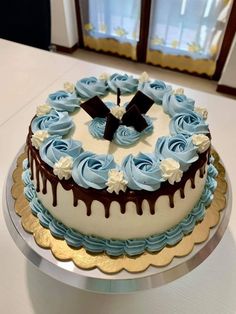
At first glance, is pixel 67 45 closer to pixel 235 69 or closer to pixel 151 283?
pixel 235 69

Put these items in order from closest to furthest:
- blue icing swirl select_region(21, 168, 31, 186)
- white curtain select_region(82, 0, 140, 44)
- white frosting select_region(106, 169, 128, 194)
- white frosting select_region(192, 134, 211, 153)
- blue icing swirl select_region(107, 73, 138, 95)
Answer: white frosting select_region(106, 169, 128, 194), white frosting select_region(192, 134, 211, 153), blue icing swirl select_region(21, 168, 31, 186), blue icing swirl select_region(107, 73, 138, 95), white curtain select_region(82, 0, 140, 44)

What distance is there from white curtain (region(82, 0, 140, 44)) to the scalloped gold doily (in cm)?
256

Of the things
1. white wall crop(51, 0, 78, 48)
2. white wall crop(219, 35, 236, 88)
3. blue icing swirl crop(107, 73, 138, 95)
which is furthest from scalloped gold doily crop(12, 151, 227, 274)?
white wall crop(51, 0, 78, 48)

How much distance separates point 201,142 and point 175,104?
191 mm

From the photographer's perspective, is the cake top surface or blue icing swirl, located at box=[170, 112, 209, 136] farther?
blue icing swirl, located at box=[170, 112, 209, 136]

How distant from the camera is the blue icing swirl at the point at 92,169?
30.5 inches


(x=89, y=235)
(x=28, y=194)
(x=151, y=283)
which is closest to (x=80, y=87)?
(x=28, y=194)

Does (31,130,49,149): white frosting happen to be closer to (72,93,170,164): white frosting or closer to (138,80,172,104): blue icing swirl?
(72,93,170,164): white frosting

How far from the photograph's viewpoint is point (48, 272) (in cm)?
81

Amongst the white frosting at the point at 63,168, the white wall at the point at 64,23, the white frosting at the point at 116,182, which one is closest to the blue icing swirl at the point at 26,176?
the white frosting at the point at 63,168

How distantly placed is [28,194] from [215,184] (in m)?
0.56

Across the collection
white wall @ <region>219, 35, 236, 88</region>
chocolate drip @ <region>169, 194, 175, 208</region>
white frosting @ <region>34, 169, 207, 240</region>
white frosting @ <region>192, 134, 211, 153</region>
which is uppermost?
white frosting @ <region>192, 134, 211, 153</region>

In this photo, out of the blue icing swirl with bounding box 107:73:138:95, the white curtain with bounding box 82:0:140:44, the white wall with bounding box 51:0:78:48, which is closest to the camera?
the blue icing swirl with bounding box 107:73:138:95

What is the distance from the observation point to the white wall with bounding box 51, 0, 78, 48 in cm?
323
